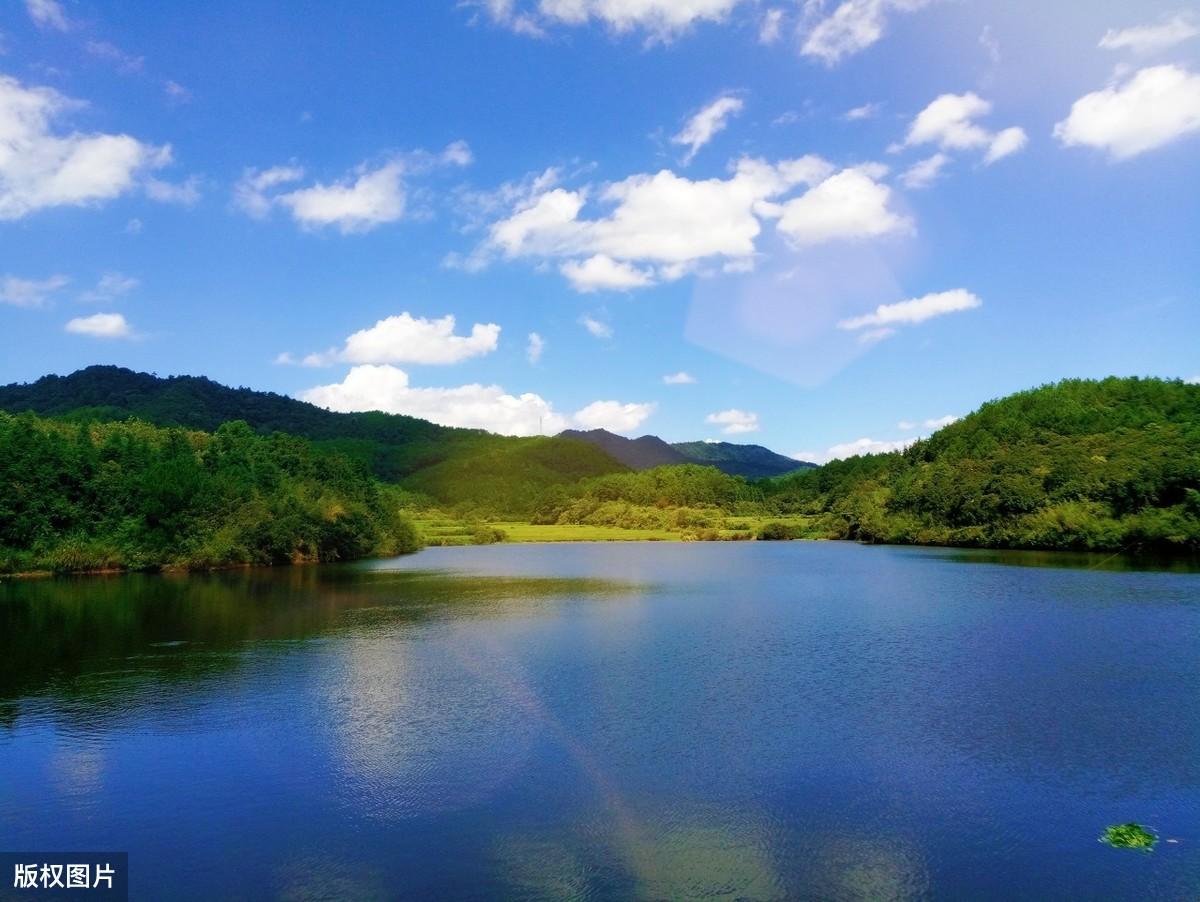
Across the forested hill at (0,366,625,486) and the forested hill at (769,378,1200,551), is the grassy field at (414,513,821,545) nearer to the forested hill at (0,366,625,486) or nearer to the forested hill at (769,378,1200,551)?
the forested hill at (769,378,1200,551)

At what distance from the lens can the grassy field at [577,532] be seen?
102 meters

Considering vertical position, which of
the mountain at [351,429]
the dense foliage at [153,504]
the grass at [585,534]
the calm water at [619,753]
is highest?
the mountain at [351,429]

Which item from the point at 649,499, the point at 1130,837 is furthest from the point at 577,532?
the point at 1130,837

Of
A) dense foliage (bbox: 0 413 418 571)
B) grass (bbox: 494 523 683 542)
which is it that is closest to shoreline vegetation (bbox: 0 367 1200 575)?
dense foliage (bbox: 0 413 418 571)

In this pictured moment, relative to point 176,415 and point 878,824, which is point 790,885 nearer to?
point 878,824

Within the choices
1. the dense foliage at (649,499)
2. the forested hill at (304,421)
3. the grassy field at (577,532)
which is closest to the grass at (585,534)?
the grassy field at (577,532)

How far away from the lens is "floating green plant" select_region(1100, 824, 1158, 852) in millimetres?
10008

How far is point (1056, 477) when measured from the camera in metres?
65.2

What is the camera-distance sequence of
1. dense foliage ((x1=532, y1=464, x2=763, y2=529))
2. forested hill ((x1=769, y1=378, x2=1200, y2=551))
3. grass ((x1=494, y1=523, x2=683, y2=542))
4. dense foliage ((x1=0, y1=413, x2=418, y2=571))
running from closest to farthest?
1. dense foliage ((x1=0, y1=413, x2=418, y2=571))
2. forested hill ((x1=769, y1=378, x2=1200, y2=551))
3. grass ((x1=494, y1=523, x2=683, y2=542))
4. dense foliage ((x1=532, y1=464, x2=763, y2=529))

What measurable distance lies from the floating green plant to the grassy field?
302 ft

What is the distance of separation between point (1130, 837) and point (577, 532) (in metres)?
109

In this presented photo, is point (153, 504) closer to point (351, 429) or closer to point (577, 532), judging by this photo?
point (577, 532)

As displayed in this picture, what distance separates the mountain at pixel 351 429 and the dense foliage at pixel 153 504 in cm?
3646

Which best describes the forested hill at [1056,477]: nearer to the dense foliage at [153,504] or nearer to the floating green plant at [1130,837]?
the floating green plant at [1130,837]
